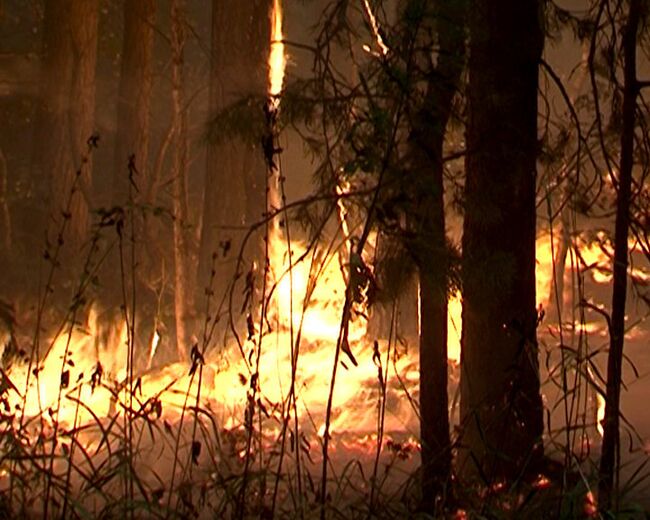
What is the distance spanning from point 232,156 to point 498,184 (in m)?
7.49

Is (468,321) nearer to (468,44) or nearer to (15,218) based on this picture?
Result: (468,44)

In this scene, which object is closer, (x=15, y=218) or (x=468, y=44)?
(x=468, y=44)

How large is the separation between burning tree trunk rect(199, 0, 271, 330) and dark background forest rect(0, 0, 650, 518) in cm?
4

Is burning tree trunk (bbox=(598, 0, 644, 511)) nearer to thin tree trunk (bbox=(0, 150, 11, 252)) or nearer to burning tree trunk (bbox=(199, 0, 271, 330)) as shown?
burning tree trunk (bbox=(199, 0, 271, 330))

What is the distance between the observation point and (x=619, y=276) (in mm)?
4273

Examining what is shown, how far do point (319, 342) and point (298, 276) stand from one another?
3.38 m

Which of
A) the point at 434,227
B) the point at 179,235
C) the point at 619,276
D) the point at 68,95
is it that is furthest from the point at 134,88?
the point at 619,276

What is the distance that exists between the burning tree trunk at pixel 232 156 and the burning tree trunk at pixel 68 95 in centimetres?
248

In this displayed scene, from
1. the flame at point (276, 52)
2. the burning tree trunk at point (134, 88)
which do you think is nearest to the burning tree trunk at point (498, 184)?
the flame at point (276, 52)

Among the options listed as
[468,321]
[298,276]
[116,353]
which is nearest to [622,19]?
[468,321]

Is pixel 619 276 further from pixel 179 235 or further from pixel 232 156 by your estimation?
pixel 179 235

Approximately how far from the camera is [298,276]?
56.0 ft

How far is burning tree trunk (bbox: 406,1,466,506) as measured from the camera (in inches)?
190

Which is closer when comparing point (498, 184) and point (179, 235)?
point (498, 184)
